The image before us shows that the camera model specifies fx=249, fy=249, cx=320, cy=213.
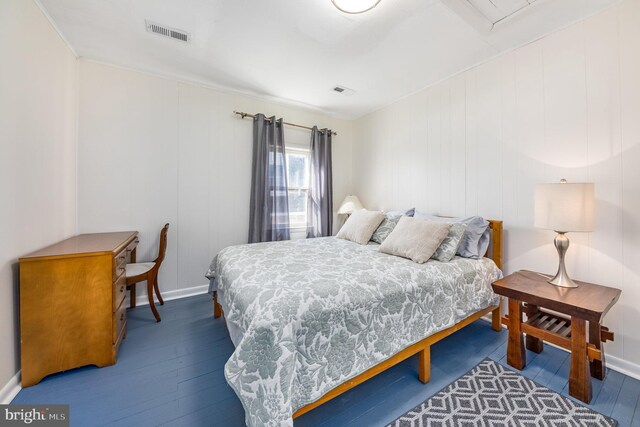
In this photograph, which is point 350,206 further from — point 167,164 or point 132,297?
point 132,297

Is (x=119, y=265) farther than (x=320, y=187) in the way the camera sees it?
No

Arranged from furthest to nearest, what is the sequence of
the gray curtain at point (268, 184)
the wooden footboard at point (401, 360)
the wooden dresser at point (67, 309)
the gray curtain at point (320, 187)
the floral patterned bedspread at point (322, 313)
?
the gray curtain at point (320, 187) < the gray curtain at point (268, 184) < the wooden dresser at point (67, 309) < the wooden footboard at point (401, 360) < the floral patterned bedspread at point (322, 313)

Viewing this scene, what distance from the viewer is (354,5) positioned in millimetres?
1730

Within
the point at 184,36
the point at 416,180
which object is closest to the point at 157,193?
the point at 184,36

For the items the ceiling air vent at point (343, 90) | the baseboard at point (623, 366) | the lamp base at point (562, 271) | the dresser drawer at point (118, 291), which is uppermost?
the ceiling air vent at point (343, 90)

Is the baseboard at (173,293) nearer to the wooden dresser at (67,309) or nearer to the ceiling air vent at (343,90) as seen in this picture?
the wooden dresser at (67,309)

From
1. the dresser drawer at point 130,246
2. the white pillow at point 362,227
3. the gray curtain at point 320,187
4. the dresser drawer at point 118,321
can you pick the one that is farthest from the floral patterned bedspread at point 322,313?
the gray curtain at point 320,187

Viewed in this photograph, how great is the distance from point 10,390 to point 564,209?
3616mm

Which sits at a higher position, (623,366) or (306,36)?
(306,36)

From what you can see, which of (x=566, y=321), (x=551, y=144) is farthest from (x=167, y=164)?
(x=566, y=321)

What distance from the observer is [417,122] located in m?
3.16

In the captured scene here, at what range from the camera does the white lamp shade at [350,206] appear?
3814 millimetres

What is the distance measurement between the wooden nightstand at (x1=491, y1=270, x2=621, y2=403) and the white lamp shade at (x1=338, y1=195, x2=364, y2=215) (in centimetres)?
217

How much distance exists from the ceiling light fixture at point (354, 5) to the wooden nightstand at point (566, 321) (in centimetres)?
220
